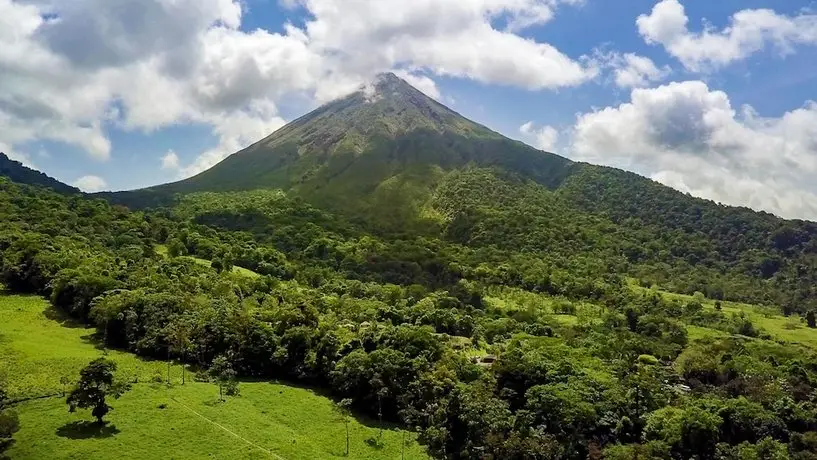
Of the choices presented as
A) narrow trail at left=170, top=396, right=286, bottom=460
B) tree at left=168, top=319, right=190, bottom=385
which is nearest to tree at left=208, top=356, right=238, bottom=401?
tree at left=168, top=319, right=190, bottom=385

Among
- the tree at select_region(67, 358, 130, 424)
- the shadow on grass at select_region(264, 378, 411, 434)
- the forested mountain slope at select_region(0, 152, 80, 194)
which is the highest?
the forested mountain slope at select_region(0, 152, 80, 194)

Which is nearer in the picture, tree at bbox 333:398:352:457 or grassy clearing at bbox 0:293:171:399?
grassy clearing at bbox 0:293:171:399

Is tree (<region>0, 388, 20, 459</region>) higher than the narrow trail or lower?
higher

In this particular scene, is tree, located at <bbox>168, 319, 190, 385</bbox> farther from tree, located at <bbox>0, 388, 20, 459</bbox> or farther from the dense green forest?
tree, located at <bbox>0, 388, 20, 459</bbox>

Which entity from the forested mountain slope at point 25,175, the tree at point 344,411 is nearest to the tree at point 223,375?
the tree at point 344,411

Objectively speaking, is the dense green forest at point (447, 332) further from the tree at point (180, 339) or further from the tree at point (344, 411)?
the tree at point (344, 411)

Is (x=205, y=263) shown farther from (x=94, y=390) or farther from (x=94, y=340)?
(x=94, y=390)
